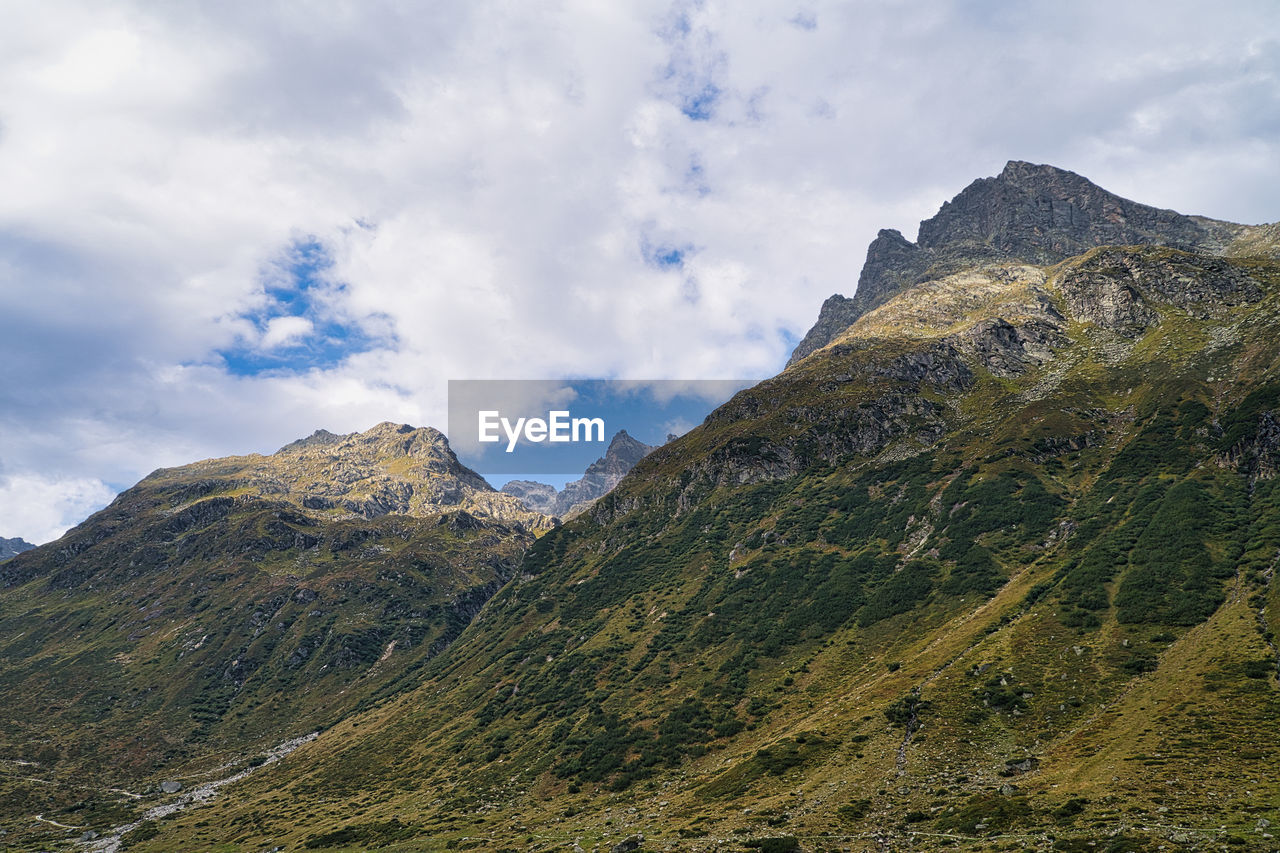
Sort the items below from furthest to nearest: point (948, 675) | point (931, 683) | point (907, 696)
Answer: point (948, 675) → point (931, 683) → point (907, 696)

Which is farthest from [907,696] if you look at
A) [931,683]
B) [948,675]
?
[948,675]

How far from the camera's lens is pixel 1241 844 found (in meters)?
36.5

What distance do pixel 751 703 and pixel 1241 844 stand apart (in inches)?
3308

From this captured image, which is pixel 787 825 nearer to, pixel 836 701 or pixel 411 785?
pixel 836 701

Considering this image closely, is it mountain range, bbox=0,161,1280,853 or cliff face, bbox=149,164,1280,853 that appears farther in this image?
mountain range, bbox=0,161,1280,853

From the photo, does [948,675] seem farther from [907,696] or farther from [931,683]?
[907,696]

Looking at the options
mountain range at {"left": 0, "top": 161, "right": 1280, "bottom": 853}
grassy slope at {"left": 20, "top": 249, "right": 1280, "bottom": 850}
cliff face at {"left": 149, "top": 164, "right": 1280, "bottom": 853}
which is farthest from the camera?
grassy slope at {"left": 20, "top": 249, "right": 1280, "bottom": 850}

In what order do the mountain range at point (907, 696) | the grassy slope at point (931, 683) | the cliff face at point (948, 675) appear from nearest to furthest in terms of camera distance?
the cliff face at point (948, 675), the mountain range at point (907, 696), the grassy slope at point (931, 683)

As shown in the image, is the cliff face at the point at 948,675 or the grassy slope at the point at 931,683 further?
the grassy slope at the point at 931,683

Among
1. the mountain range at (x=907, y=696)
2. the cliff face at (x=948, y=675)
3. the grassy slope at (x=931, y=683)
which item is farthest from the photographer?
the grassy slope at (x=931, y=683)

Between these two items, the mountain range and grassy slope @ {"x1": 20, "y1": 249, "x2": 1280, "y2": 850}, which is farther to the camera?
grassy slope @ {"x1": 20, "y1": 249, "x2": 1280, "y2": 850}

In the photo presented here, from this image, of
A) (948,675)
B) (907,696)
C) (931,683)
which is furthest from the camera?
Answer: (948,675)

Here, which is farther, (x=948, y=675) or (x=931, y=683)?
(x=948, y=675)

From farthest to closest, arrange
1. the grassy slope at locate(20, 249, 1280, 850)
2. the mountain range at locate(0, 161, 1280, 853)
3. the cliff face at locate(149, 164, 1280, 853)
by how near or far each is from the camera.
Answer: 1. the grassy slope at locate(20, 249, 1280, 850)
2. the mountain range at locate(0, 161, 1280, 853)
3. the cliff face at locate(149, 164, 1280, 853)
